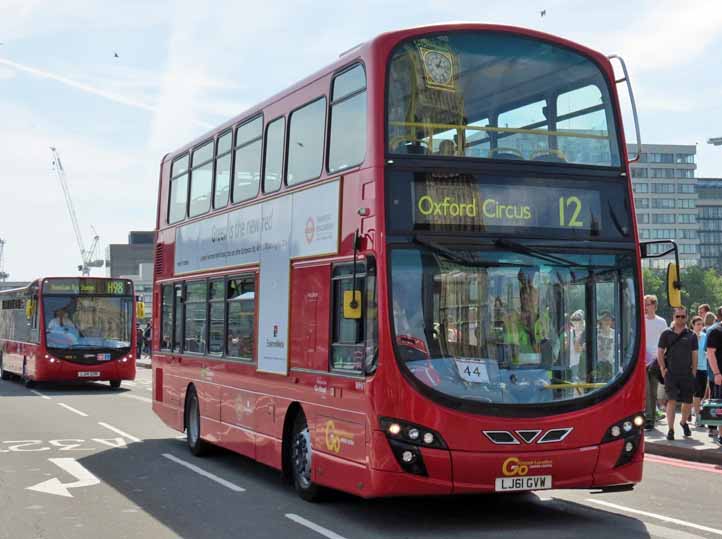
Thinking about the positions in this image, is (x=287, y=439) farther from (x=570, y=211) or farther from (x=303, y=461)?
(x=570, y=211)

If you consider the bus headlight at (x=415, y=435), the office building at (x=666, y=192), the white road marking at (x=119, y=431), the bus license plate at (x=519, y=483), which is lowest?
the white road marking at (x=119, y=431)

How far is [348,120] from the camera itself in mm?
10250

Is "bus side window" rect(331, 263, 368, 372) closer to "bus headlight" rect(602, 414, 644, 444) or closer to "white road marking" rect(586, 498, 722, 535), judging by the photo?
"bus headlight" rect(602, 414, 644, 444)

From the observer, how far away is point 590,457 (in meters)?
9.31

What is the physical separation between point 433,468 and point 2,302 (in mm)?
31035

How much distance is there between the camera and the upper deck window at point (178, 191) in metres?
16.2

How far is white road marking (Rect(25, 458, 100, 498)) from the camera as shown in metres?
11.7

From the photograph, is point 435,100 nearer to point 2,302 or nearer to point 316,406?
point 316,406

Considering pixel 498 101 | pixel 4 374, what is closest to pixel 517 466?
pixel 498 101

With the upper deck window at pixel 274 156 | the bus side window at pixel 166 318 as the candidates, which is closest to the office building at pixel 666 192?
the bus side window at pixel 166 318

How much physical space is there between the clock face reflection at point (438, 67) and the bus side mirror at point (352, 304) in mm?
1921

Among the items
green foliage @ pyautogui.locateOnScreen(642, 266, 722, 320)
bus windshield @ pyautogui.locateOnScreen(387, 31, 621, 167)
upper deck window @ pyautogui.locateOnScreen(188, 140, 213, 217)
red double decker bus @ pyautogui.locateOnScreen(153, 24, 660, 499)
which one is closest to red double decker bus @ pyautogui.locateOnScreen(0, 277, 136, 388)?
upper deck window @ pyautogui.locateOnScreen(188, 140, 213, 217)

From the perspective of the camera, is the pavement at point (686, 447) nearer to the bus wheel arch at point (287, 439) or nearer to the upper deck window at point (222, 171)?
the bus wheel arch at point (287, 439)

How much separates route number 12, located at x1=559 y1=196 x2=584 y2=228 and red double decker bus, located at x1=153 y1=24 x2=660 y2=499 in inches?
0.7
